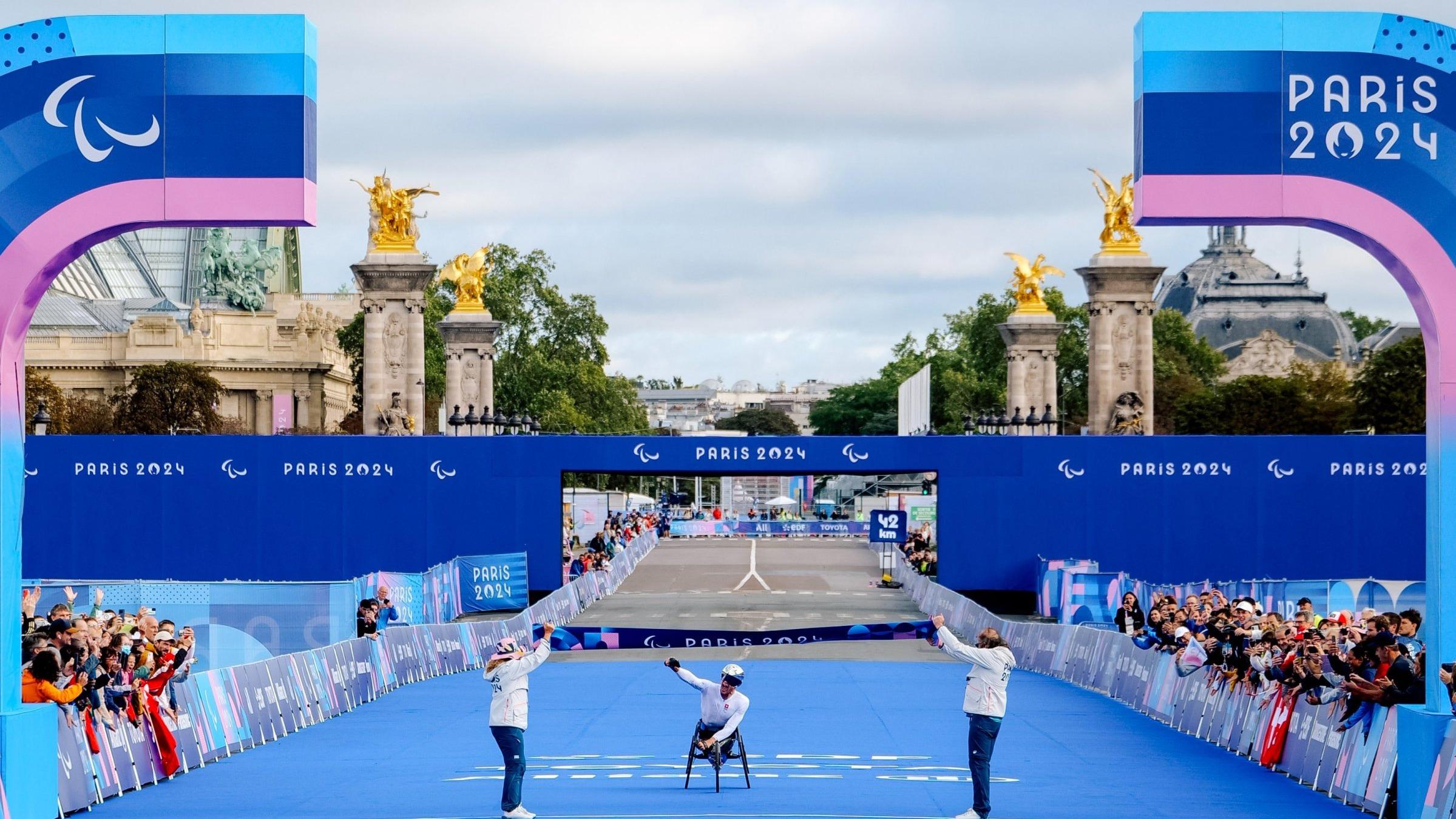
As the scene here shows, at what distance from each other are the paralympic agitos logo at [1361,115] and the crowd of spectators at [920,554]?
40161 mm

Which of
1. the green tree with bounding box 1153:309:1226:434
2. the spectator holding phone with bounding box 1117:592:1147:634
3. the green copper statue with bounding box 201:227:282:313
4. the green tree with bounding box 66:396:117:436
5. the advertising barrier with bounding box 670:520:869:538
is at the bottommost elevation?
the advertising barrier with bounding box 670:520:869:538

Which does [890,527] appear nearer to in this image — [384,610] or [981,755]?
[384,610]

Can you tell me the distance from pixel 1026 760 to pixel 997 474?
92.0 feet

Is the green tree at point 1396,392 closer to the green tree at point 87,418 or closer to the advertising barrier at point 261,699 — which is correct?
the advertising barrier at point 261,699

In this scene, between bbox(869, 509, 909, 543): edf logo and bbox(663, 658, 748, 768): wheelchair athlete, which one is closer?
bbox(663, 658, 748, 768): wheelchair athlete

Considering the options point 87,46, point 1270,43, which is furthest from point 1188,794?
point 87,46

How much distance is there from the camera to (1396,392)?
323 feet

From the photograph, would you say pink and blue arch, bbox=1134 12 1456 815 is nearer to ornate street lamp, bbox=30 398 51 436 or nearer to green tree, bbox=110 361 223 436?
ornate street lamp, bbox=30 398 51 436

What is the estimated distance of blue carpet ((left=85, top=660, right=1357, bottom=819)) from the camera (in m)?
17.2

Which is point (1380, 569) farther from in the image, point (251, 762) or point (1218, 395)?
point (1218, 395)

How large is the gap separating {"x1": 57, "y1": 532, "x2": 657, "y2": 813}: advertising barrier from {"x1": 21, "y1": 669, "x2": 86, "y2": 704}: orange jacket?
83 cm

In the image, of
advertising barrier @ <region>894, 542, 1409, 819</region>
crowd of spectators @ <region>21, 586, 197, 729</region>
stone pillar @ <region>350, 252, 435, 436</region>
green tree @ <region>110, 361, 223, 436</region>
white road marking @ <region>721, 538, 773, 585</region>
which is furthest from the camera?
green tree @ <region>110, 361, 223, 436</region>

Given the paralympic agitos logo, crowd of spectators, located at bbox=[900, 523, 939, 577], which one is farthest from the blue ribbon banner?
the paralympic agitos logo

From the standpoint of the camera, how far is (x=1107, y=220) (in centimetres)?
6438
